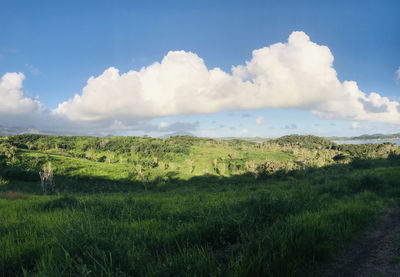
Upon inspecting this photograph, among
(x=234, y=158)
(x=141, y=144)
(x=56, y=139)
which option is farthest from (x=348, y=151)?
(x=56, y=139)

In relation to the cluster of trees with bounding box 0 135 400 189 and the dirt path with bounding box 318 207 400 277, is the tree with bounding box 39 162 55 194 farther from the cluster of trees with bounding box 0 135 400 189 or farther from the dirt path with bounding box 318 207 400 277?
the dirt path with bounding box 318 207 400 277

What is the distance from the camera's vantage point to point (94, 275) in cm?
261

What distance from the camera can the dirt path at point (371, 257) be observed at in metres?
3.37

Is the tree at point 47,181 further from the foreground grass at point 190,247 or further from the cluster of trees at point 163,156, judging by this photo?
the foreground grass at point 190,247

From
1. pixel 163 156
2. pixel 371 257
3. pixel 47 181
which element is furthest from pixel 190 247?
pixel 163 156

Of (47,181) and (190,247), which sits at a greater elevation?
(190,247)

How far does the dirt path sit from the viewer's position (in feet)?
11.1

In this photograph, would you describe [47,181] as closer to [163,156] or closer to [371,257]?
[163,156]

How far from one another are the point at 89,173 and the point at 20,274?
109 meters

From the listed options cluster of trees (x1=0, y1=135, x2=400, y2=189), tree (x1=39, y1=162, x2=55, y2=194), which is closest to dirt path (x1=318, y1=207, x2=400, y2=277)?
tree (x1=39, y1=162, x2=55, y2=194)

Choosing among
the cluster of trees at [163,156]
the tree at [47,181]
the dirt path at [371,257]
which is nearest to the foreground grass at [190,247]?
the dirt path at [371,257]

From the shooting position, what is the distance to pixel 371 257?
3.92 m

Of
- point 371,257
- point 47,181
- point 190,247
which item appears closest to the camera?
point 371,257

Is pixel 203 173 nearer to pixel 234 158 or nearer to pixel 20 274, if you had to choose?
pixel 234 158
